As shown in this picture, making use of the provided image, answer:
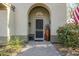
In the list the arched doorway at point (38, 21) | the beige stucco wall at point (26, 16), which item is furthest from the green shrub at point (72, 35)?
the arched doorway at point (38, 21)

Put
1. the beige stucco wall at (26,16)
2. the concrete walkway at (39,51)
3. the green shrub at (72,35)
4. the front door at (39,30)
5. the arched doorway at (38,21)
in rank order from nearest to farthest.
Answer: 1. the concrete walkway at (39,51)
2. the green shrub at (72,35)
3. the beige stucco wall at (26,16)
4. the arched doorway at (38,21)
5. the front door at (39,30)

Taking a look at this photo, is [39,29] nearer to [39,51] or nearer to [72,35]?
[39,51]

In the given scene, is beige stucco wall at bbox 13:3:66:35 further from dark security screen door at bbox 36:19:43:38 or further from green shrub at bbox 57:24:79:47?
green shrub at bbox 57:24:79:47

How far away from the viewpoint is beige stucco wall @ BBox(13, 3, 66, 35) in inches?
847

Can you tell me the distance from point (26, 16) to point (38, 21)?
7.81ft

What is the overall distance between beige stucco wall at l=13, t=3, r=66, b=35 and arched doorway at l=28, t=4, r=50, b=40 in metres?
1.83

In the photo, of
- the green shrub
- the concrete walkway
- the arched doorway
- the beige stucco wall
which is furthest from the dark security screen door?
the green shrub

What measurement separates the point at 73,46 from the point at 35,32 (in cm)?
968

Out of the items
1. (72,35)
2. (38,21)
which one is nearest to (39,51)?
(72,35)

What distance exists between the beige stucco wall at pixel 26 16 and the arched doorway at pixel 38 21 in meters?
1.83

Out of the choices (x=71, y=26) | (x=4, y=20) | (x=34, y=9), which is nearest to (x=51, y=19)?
(x=34, y=9)

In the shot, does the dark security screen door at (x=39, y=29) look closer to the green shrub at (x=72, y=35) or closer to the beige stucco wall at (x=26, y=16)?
the beige stucco wall at (x=26, y=16)

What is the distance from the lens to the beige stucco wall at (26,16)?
70.6 ft

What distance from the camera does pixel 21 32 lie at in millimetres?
21750
